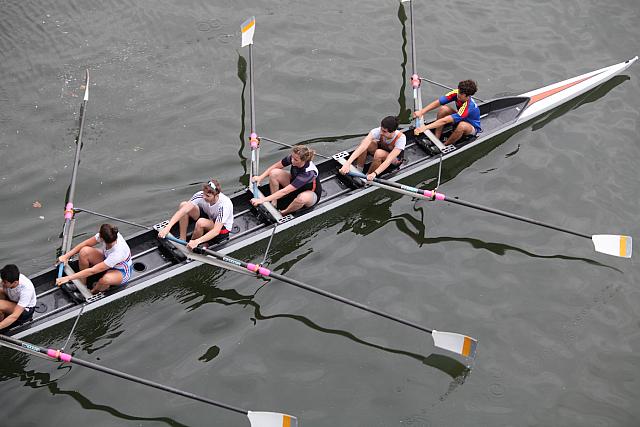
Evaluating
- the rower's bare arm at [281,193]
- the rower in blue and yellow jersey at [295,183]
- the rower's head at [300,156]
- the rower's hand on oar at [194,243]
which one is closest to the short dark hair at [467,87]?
the rower in blue and yellow jersey at [295,183]

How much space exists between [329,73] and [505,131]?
166 inches

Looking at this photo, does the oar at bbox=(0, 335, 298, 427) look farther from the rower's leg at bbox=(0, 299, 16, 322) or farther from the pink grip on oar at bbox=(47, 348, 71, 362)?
the rower's leg at bbox=(0, 299, 16, 322)

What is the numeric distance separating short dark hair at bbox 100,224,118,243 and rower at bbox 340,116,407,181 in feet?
14.5

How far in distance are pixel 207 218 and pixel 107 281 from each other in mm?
2052

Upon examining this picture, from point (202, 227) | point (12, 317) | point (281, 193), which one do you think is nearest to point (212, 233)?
point (202, 227)

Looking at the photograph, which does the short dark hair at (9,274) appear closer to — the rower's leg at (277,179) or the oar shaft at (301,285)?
the oar shaft at (301,285)

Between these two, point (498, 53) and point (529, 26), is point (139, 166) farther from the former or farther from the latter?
point (529, 26)

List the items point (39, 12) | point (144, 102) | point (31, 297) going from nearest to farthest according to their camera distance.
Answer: point (31, 297), point (144, 102), point (39, 12)

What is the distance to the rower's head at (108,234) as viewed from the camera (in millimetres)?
10484

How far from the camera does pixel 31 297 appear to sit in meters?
10.4

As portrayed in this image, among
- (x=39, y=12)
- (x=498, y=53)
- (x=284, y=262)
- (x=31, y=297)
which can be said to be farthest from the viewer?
(x=498, y=53)

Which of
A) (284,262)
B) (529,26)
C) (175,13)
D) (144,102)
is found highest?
(175,13)

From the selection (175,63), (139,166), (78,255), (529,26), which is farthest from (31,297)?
(529,26)

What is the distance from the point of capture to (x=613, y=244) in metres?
12.8
